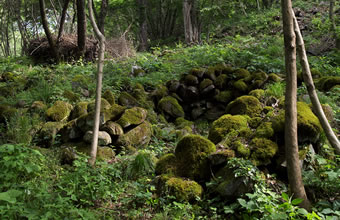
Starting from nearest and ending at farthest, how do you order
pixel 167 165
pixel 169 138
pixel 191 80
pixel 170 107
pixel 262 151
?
pixel 262 151, pixel 167 165, pixel 169 138, pixel 170 107, pixel 191 80

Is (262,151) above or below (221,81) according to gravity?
below

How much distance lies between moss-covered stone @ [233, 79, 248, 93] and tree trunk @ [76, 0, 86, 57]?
5.68 metres

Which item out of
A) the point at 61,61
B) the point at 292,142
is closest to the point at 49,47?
the point at 61,61

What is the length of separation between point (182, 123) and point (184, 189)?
2.86 metres

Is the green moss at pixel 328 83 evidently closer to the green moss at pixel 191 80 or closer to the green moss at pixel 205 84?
the green moss at pixel 205 84

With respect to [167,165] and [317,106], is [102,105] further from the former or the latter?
[317,106]

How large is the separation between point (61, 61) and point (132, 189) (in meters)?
7.27

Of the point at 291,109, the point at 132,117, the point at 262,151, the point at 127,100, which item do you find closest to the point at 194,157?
the point at 262,151

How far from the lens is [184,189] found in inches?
125

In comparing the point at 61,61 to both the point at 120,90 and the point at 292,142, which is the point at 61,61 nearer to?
the point at 120,90

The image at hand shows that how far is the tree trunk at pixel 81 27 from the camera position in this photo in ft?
27.2

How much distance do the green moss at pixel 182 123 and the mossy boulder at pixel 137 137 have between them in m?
1.00

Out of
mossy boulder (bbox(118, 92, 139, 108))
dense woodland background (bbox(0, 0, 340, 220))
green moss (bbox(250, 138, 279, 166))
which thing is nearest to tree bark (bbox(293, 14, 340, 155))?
dense woodland background (bbox(0, 0, 340, 220))

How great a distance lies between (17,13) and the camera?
13.6 meters
